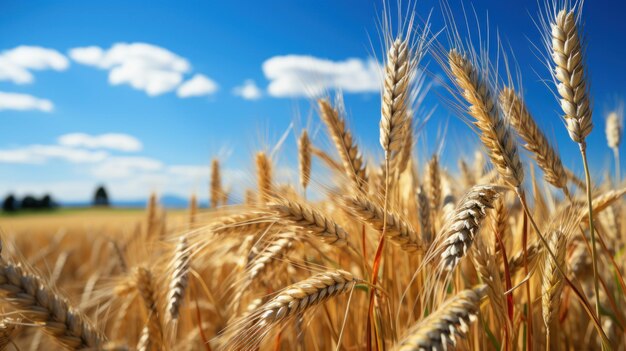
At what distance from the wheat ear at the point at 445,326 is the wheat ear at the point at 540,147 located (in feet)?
2.37

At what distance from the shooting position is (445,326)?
99 centimetres


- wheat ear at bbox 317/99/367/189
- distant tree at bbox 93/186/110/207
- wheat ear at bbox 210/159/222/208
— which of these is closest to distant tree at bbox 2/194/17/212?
distant tree at bbox 93/186/110/207

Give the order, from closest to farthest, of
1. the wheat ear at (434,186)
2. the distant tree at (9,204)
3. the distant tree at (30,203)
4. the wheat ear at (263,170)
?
the wheat ear at (434,186), the wheat ear at (263,170), the distant tree at (9,204), the distant tree at (30,203)

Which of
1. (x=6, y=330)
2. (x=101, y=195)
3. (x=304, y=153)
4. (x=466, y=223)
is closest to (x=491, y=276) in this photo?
(x=466, y=223)

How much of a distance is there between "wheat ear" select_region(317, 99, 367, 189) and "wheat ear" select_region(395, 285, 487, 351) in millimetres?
731

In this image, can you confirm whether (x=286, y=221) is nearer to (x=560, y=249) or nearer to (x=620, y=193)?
(x=560, y=249)

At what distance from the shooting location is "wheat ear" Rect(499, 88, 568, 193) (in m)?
1.57

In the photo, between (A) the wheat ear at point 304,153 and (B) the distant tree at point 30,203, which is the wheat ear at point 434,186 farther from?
(B) the distant tree at point 30,203

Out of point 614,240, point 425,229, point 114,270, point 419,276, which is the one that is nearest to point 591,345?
point 614,240

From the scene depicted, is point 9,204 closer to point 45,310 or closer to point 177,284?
point 177,284

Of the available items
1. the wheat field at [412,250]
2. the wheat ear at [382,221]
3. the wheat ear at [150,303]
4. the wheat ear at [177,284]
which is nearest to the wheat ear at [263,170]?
the wheat field at [412,250]

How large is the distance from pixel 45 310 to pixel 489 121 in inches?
57.5

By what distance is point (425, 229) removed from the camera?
5.94 feet

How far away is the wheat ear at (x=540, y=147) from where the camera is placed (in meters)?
1.57
